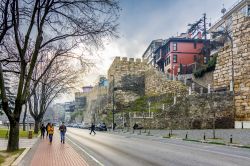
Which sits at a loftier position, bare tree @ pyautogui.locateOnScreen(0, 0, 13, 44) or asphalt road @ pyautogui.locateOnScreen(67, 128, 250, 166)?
bare tree @ pyautogui.locateOnScreen(0, 0, 13, 44)

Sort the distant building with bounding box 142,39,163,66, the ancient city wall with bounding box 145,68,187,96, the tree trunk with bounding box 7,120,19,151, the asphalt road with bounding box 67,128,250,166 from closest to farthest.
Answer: the asphalt road with bounding box 67,128,250,166 < the tree trunk with bounding box 7,120,19,151 < the ancient city wall with bounding box 145,68,187,96 < the distant building with bounding box 142,39,163,66

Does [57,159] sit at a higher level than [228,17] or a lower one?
lower

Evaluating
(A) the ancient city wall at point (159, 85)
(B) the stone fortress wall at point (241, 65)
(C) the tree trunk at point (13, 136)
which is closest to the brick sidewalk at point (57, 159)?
(C) the tree trunk at point (13, 136)

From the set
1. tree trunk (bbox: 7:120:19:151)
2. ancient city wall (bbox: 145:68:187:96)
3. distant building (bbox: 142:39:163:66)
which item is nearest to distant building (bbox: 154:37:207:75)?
ancient city wall (bbox: 145:68:187:96)

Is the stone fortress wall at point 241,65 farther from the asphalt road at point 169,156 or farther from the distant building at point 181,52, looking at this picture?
the distant building at point 181,52

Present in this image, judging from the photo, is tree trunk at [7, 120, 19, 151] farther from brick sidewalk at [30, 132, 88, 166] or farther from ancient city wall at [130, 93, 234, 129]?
ancient city wall at [130, 93, 234, 129]

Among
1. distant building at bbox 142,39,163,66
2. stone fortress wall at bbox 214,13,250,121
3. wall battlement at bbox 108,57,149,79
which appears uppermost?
distant building at bbox 142,39,163,66

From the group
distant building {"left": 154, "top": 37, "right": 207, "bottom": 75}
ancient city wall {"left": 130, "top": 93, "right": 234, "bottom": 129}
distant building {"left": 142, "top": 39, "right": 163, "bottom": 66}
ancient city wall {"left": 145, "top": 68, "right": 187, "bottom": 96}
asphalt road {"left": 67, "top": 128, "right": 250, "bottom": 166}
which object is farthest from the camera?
distant building {"left": 142, "top": 39, "right": 163, "bottom": 66}

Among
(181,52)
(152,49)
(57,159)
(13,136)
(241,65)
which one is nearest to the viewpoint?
(57,159)

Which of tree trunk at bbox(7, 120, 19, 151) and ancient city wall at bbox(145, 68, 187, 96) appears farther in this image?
ancient city wall at bbox(145, 68, 187, 96)

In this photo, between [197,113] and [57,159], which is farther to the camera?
[197,113]

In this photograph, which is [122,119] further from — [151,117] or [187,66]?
[187,66]

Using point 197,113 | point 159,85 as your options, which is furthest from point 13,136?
point 159,85

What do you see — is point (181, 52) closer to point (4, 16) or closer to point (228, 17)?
point (228, 17)
